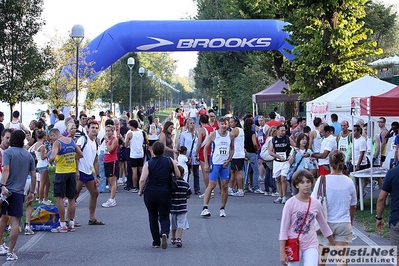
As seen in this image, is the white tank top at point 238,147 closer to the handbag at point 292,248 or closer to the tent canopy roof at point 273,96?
the handbag at point 292,248

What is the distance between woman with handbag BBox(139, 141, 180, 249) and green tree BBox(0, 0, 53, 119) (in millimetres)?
15591

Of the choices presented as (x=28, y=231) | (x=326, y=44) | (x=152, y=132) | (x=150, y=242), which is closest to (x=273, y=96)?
(x=326, y=44)

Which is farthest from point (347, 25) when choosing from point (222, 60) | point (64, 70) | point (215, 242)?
point (222, 60)

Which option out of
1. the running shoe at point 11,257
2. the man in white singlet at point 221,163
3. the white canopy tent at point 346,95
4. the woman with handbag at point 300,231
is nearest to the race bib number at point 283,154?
the man in white singlet at point 221,163

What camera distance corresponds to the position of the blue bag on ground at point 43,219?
12070 mm

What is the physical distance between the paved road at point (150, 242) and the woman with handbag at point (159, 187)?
47cm

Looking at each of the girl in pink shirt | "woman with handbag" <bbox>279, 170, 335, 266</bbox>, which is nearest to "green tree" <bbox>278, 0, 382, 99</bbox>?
the girl in pink shirt

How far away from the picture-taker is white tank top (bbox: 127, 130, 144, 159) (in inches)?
699

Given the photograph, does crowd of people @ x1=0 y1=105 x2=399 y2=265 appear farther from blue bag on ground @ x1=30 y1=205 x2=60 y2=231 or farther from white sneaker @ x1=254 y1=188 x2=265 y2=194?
blue bag on ground @ x1=30 y1=205 x2=60 y2=231

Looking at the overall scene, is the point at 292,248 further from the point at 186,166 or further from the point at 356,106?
the point at 186,166

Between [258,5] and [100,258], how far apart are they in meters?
28.9

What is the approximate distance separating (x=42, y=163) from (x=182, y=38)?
13.9 meters

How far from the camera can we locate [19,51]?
985 inches

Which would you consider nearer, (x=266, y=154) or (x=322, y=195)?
(x=322, y=195)
